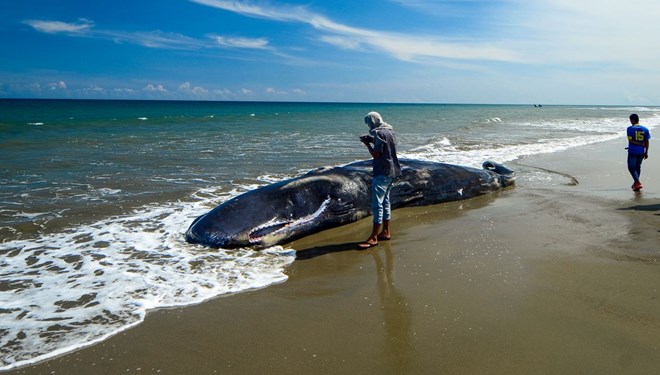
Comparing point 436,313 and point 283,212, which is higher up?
point 283,212

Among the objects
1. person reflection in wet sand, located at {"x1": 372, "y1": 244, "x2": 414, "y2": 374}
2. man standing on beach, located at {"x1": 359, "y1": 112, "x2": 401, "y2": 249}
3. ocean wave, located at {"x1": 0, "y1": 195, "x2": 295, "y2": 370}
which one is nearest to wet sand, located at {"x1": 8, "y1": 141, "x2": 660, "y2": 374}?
person reflection in wet sand, located at {"x1": 372, "y1": 244, "x2": 414, "y2": 374}

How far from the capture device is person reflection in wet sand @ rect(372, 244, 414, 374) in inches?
130

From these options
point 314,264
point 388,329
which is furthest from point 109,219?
point 388,329

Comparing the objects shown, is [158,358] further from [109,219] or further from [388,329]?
[109,219]

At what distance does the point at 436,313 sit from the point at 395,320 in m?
0.39

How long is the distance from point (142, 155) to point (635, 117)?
14494 mm

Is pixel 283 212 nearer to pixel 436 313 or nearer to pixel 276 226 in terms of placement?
pixel 276 226

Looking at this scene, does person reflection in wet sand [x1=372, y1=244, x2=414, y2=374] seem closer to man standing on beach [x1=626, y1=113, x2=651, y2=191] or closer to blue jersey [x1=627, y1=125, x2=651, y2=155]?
man standing on beach [x1=626, y1=113, x2=651, y2=191]

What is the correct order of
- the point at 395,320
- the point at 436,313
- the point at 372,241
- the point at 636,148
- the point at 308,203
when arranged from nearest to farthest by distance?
1. the point at 395,320
2. the point at 436,313
3. the point at 372,241
4. the point at 308,203
5. the point at 636,148

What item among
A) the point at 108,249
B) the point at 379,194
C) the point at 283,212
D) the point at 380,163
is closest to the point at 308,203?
the point at 283,212

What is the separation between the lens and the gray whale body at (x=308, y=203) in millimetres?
6223

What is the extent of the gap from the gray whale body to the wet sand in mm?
397

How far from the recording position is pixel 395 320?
3.89 meters

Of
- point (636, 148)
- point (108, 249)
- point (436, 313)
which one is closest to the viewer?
point (436, 313)
